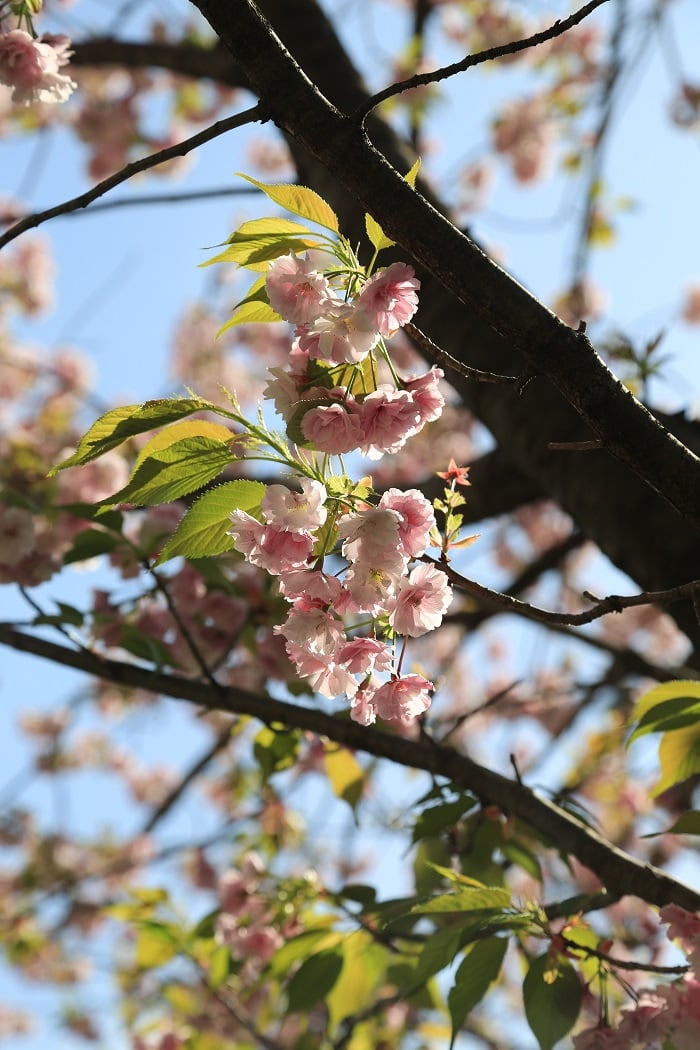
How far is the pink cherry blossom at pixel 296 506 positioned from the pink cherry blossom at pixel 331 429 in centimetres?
4

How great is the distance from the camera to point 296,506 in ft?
2.79

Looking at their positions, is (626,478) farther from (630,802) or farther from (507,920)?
(630,802)

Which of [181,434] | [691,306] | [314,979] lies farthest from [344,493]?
[691,306]

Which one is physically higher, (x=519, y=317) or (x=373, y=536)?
(x=519, y=317)

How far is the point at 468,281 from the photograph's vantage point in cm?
83

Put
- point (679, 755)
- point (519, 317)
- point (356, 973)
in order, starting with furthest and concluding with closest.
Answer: point (356, 973) → point (679, 755) → point (519, 317)

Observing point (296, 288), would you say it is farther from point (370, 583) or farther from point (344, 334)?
point (370, 583)

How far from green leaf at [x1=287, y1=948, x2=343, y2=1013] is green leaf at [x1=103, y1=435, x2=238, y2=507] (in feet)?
2.78

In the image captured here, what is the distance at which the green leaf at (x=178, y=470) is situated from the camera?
36.0 inches

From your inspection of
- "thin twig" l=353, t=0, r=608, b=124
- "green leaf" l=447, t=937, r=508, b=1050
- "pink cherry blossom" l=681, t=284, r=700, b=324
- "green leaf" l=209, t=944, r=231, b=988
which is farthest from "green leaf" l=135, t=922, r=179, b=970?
"pink cherry blossom" l=681, t=284, r=700, b=324

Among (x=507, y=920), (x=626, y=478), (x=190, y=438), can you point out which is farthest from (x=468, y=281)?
(x=626, y=478)

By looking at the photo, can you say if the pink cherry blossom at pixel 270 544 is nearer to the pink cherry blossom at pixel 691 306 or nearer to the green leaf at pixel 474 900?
the green leaf at pixel 474 900

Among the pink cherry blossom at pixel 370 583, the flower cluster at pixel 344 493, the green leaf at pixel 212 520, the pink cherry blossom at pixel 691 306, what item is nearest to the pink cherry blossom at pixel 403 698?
the flower cluster at pixel 344 493

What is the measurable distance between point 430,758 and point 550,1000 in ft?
1.22
